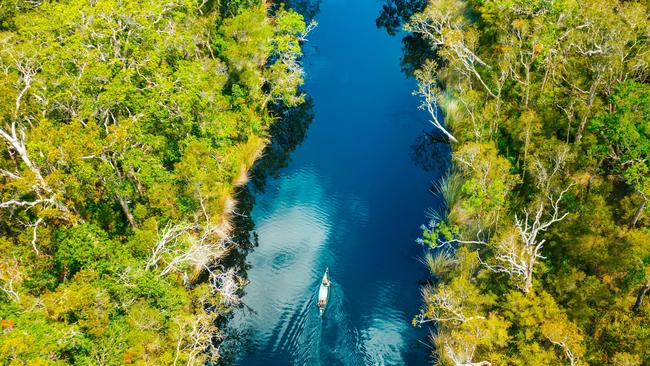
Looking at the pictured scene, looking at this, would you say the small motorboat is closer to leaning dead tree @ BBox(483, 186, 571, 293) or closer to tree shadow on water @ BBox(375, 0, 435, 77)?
leaning dead tree @ BBox(483, 186, 571, 293)

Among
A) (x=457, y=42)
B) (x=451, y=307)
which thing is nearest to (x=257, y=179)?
(x=457, y=42)

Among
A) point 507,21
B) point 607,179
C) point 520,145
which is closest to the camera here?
point 607,179

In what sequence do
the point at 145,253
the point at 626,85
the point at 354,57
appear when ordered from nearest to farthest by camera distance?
the point at 145,253
the point at 626,85
the point at 354,57

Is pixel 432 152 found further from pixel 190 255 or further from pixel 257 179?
pixel 190 255

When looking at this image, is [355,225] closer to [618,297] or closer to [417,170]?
[417,170]

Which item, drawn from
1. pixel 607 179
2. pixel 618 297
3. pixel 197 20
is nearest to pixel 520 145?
pixel 607 179

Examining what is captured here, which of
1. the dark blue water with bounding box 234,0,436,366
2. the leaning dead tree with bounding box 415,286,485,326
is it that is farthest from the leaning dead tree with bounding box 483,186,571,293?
the dark blue water with bounding box 234,0,436,366
